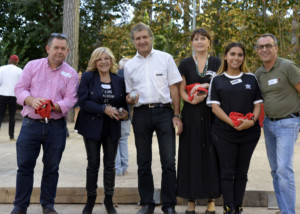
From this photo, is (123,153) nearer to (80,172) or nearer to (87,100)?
(80,172)

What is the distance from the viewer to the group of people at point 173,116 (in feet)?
14.1

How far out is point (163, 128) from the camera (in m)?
4.64

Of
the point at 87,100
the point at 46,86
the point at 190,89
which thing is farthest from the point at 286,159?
the point at 46,86

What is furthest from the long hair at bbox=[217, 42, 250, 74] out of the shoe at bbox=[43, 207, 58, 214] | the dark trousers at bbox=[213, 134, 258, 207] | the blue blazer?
the shoe at bbox=[43, 207, 58, 214]

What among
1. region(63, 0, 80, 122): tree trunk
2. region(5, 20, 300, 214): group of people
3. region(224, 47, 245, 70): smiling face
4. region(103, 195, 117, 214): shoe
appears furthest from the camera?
region(63, 0, 80, 122): tree trunk

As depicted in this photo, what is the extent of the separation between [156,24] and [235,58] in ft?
48.3

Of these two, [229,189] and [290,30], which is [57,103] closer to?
[229,189]

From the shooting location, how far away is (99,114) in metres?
4.56

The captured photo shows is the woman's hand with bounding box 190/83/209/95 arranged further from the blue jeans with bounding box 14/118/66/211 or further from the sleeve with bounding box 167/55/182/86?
the blue jeans with bounding box 14/118/66/211

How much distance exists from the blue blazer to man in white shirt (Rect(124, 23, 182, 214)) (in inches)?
6.6

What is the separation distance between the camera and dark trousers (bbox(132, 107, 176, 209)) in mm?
4648

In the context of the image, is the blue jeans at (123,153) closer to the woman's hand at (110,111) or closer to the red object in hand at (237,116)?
the woman's hand at (110,111)

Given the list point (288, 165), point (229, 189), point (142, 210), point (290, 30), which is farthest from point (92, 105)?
point (290, 30)

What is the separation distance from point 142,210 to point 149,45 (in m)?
1.86
